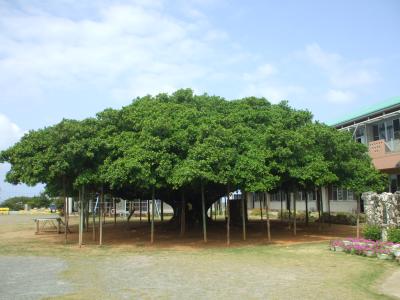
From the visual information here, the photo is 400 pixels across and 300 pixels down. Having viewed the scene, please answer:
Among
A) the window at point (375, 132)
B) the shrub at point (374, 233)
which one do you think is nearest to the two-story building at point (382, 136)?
the window at point (375, 132)

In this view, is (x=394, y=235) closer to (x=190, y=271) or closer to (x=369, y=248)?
(x=369, y=248)

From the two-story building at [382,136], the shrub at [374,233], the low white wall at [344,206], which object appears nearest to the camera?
the shrub at [374,233]

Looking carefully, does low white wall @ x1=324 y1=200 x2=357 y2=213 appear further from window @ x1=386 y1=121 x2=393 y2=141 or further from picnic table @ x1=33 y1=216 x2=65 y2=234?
picnic table @ x1=33 y1=216 x2=65 y2=234

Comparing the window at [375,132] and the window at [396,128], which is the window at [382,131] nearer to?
the window at [375,132]

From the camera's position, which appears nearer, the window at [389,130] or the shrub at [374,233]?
the shrub at [374,233]

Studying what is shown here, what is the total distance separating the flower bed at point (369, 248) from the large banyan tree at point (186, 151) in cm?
329

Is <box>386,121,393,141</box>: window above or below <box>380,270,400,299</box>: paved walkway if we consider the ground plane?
above

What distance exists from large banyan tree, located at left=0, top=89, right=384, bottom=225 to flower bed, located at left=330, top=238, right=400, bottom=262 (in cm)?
329

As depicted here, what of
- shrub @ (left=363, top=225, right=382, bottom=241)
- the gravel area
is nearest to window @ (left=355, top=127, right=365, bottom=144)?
shrub @ (left=363, top=225, right=382, bottom=241)

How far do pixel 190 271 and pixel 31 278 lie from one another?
3890 millimetres

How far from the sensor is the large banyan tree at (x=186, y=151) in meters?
16.4

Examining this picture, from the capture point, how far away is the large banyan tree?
645 inches

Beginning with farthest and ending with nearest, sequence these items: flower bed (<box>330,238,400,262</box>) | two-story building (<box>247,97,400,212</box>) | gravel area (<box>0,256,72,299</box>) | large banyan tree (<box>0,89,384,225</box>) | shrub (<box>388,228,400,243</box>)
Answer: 1. two-story building (<box>247,97,400,212</box>)
2. large banyan tree (<box>0,89,384,225</box>)
3. shrub (<box>388,228,400,243</box>)
4. flower bed (<box>330,238,400,262</box>)
5. gravel area (<box>0,256,72,299</box>)

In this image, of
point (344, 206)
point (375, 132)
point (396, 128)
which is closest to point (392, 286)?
point (396, 128)
